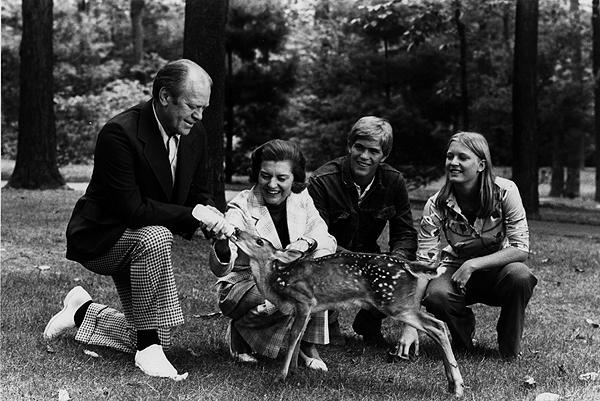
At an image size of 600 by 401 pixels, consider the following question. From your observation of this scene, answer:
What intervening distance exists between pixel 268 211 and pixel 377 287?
0.78 meters

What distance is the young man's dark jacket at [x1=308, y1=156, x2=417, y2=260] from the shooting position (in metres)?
5.30

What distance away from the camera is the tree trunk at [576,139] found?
22.7 meters

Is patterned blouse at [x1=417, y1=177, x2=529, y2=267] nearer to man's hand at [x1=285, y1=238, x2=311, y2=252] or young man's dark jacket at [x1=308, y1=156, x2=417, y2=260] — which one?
young man's dark jacket at [x1=308, y1=156, x2=417, y2=260]

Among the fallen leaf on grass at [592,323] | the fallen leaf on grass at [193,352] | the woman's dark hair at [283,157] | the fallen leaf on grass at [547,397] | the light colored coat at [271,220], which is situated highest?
the woman's dark hair at [283,157]

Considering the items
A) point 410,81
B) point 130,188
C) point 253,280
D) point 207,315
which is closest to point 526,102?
point 410,81

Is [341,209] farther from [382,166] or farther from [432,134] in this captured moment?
[432,134]

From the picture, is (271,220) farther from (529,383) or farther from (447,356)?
(529,383)

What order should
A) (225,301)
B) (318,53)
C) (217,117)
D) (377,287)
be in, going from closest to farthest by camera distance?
(377,287) → (225,301) → (217,117) → (318,53)

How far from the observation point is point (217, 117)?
9.04m

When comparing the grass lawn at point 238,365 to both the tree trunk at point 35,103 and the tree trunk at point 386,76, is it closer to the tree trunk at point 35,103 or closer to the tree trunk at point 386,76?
the tree trunk at point 35,103

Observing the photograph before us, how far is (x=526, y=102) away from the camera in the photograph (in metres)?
15.1

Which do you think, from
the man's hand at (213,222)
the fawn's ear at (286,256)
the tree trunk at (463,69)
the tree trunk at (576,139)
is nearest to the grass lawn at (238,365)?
the fawn's ear at (286,256)

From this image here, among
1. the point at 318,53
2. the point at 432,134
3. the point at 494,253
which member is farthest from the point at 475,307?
the point at 318,53

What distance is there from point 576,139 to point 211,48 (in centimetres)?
1669
